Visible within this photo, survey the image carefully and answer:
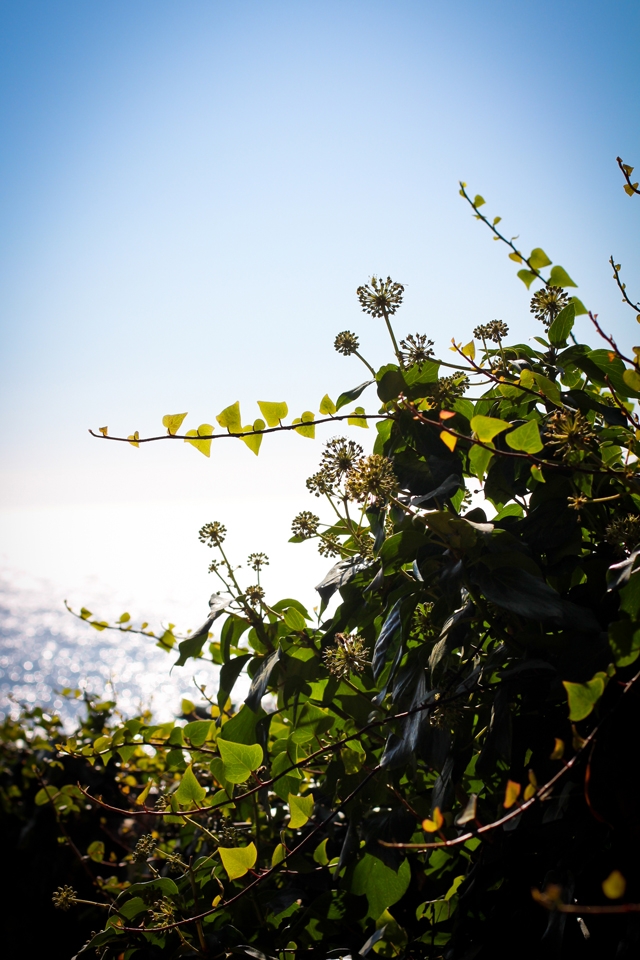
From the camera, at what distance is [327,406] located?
97cm

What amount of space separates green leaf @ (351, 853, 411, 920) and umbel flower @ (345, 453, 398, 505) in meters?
0.55

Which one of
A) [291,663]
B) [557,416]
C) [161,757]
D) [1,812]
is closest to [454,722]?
[291,663]

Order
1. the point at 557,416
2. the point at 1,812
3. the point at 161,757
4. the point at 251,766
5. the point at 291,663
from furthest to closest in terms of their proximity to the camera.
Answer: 1. the point at 1,812
2. the point at 161,757
3. the point at 291,663
4. the point at 251,766
5. the point at 557,416

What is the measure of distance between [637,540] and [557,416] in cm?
18

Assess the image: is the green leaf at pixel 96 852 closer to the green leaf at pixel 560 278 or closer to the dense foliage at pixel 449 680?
the dense foliage at pixel 449 680

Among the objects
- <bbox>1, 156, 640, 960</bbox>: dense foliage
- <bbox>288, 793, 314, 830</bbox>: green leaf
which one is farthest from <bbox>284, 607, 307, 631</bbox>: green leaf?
<bbox>288, 793, 314, 830</bbox>: green leaf

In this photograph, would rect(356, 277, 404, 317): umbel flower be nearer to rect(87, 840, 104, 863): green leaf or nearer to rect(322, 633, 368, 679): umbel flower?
rect(322, 633, 368, 679): umbel flower

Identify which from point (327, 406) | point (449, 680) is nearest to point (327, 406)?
point (327, 406)

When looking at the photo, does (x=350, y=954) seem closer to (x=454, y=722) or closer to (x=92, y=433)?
(x=454, y=722)

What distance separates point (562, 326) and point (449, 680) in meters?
0.57

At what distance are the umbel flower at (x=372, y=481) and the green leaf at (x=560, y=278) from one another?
41 centimetres

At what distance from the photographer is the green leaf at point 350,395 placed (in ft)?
3.04

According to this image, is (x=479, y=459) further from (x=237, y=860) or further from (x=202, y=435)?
(x=237, y=860)

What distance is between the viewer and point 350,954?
2.92 ft
